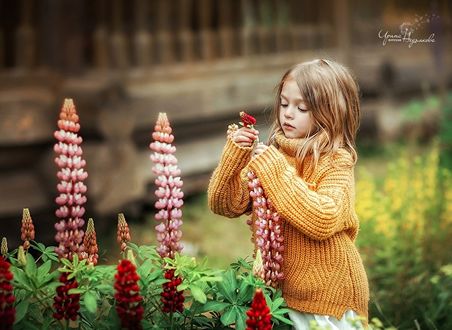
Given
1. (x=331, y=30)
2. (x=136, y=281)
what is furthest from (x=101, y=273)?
(x=331, y=30)

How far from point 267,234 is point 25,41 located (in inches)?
147

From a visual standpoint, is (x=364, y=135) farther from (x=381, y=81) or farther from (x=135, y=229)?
(x=135, y=229)

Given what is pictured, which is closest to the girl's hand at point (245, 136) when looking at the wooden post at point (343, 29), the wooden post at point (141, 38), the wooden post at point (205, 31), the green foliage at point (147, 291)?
the green foliage at point (147, 291)

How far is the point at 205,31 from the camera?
23.7 ft

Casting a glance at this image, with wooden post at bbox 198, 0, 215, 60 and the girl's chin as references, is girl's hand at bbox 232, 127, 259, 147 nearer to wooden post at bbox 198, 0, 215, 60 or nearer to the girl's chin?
the girl's chin

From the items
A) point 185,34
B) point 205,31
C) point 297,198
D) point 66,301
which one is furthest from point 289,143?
point 205,31

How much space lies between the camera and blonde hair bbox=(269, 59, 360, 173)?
262cm

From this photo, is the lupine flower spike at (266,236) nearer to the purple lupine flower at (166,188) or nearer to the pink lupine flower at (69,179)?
the purple lupine flower at (166,188)

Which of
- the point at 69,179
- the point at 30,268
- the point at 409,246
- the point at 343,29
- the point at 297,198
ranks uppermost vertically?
the point at 343,29

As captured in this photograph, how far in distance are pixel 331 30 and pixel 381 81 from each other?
1.10 metres

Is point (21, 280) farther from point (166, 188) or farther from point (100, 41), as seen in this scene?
point (100, 41)

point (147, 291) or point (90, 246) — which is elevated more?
point (90, 246)

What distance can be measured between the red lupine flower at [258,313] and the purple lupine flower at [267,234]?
0.84ft

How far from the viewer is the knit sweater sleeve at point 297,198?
2.47 metres
